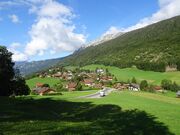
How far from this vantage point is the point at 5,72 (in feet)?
347

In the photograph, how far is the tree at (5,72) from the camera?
105 metres

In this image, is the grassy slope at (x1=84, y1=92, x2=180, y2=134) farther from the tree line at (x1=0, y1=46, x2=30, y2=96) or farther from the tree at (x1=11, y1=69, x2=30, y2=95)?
the tree at (x1=11, y1=69, x2=30, y2=95)

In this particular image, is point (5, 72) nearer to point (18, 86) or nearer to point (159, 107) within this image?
point (18, 86)

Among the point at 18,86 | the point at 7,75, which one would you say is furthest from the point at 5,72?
the point at 18,86

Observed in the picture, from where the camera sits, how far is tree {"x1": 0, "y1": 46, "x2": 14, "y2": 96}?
105125mm

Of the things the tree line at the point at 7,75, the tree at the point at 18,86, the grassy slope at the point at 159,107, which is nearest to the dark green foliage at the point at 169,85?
the tree at the point at 18,86

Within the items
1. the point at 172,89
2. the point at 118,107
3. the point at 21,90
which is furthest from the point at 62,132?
the point at 172,89

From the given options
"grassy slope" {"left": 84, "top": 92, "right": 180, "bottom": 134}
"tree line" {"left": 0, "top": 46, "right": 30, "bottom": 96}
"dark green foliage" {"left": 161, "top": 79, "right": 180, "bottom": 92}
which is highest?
"tree line" {"left": 0, "top": 46, "right": 30, "bottom": 96}

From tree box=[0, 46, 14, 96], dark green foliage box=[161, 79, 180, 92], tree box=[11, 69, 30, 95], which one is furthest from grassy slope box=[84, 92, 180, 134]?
dark green foliage box=[161, 79, 180, 92]

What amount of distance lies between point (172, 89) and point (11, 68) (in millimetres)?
113475

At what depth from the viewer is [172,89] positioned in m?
192

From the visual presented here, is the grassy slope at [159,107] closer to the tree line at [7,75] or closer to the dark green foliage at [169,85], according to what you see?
the tree line at [7,75]

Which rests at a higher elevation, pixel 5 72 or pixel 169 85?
pixel 5 72

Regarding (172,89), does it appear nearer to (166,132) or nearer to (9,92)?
(9,92)
